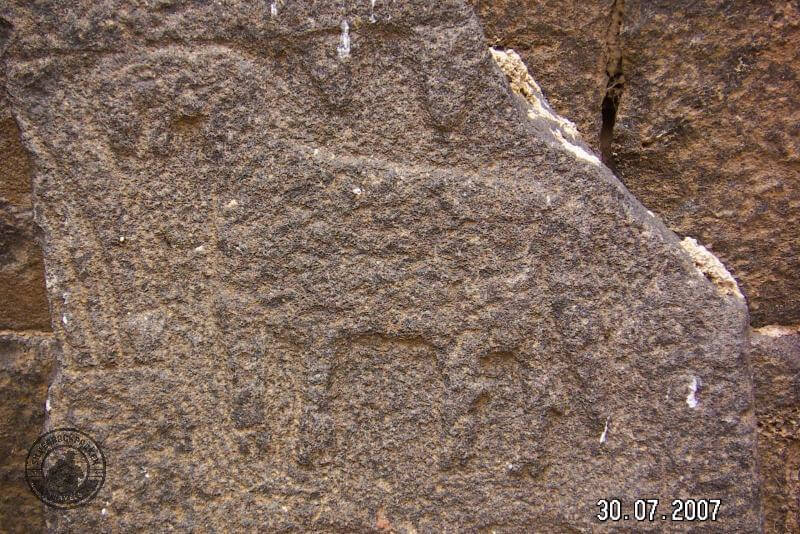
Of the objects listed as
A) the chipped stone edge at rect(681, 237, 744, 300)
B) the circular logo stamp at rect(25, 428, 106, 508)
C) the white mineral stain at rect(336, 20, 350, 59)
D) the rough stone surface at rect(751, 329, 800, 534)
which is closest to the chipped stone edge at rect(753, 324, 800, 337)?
the rough stone surface at rect(751, 329, 800, 534)

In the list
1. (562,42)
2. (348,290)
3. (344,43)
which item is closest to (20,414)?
(348,290)

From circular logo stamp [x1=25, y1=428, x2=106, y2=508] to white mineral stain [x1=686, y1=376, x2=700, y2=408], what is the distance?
83 centimetres

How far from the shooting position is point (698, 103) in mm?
1115

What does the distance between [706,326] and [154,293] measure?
0.77 metres

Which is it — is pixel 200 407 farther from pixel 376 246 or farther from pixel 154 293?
pixel 376 246

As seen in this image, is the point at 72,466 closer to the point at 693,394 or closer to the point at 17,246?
the point at 17,246

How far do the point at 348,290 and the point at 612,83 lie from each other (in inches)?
22.8

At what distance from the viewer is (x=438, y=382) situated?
0.98 metres

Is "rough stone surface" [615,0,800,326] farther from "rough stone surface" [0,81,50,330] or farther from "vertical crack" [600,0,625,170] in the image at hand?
"rough stone surface" [0,81,50,330]

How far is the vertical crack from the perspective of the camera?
3.65ft

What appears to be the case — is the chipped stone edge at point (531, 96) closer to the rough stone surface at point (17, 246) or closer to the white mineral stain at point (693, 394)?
the white mineral stain at point (693, 394)

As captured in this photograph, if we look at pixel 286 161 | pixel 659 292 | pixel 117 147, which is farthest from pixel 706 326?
pixel 117 147

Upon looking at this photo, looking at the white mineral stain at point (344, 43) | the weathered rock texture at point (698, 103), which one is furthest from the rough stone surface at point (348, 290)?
the weathered rock texture at point (698, 103)

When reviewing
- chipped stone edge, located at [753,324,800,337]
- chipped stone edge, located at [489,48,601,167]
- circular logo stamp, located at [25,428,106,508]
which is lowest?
circular logo stamp, located at [25,428,106,508]
